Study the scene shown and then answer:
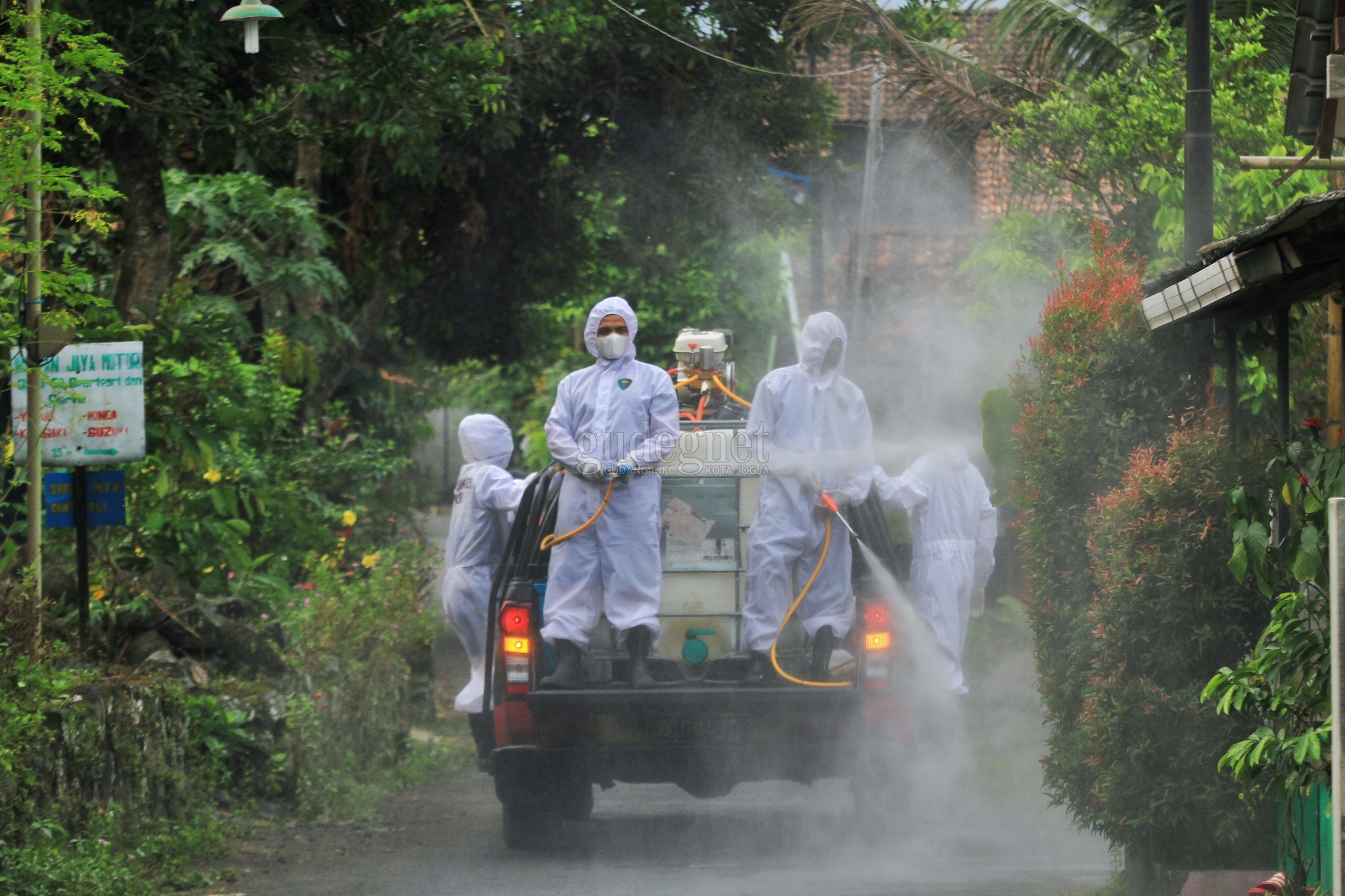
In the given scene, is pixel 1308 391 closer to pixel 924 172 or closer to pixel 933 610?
pixel 933 610

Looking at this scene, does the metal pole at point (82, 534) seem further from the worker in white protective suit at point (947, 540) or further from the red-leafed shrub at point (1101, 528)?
the worker in white protective suit at point (947, 540)

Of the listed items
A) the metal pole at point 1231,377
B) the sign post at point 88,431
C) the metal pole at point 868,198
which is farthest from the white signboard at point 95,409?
the metal pole at point 868,198

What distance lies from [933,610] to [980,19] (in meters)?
14.9

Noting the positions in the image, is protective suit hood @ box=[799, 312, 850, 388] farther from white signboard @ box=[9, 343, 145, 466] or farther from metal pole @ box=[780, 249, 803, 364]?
metal pole @ box=[780, 249, 803, 364]

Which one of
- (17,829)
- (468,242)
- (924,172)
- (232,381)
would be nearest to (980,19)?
(924,172)

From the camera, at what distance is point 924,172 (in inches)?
741

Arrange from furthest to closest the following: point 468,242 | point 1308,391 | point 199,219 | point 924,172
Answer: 1. point 924,172
2. point 468,242
3. point 199,219
4. point 1308,391

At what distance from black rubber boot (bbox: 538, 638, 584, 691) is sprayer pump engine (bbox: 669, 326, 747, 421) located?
2.34 m

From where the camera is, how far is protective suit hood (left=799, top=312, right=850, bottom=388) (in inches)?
320

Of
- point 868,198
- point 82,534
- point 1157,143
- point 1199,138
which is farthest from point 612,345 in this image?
point 868,198

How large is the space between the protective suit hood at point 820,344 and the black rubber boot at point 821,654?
122cm

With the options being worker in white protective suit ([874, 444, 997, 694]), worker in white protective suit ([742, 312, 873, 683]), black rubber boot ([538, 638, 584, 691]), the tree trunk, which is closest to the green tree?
worker in white protective suit ([874, 444, 997, 694])

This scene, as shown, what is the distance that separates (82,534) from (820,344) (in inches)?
140

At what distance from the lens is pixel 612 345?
8.06 m
